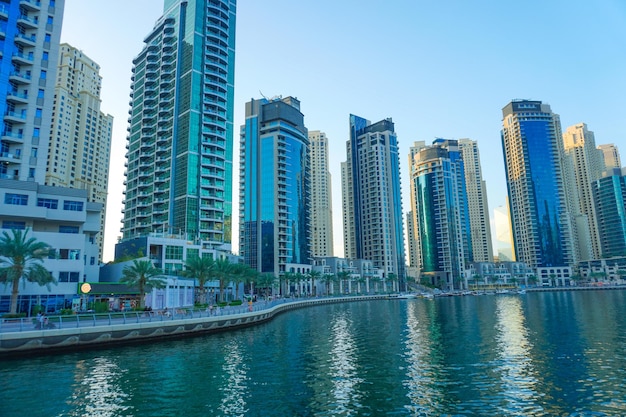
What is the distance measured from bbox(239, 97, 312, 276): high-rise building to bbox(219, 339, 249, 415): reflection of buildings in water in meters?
131

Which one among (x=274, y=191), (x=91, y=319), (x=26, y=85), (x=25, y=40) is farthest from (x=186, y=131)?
(x=91, y=319)

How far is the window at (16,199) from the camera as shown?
70.0 meters

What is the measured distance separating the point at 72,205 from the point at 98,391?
57426 mm

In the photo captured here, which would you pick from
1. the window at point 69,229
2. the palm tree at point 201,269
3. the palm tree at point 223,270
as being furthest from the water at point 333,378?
the palm tree at point 223,270

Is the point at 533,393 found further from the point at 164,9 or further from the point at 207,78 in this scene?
the point at 164,9

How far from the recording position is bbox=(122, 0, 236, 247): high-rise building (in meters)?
135

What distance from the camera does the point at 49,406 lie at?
24.8 m

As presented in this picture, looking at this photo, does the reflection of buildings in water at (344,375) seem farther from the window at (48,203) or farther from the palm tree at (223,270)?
the window at (48,203)

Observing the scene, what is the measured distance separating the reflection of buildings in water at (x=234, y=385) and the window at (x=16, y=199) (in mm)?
49952

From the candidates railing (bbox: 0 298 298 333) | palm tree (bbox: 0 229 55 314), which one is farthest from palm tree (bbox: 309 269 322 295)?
palm tree (bbox: 0 229 55 314)

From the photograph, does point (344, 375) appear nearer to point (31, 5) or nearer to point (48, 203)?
point (48, 203)

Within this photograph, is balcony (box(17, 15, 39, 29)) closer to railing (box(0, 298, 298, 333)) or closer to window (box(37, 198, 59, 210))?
window (box(37, 198, 59, 210))

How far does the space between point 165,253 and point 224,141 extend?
5236cm

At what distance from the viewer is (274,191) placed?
176000 mm
